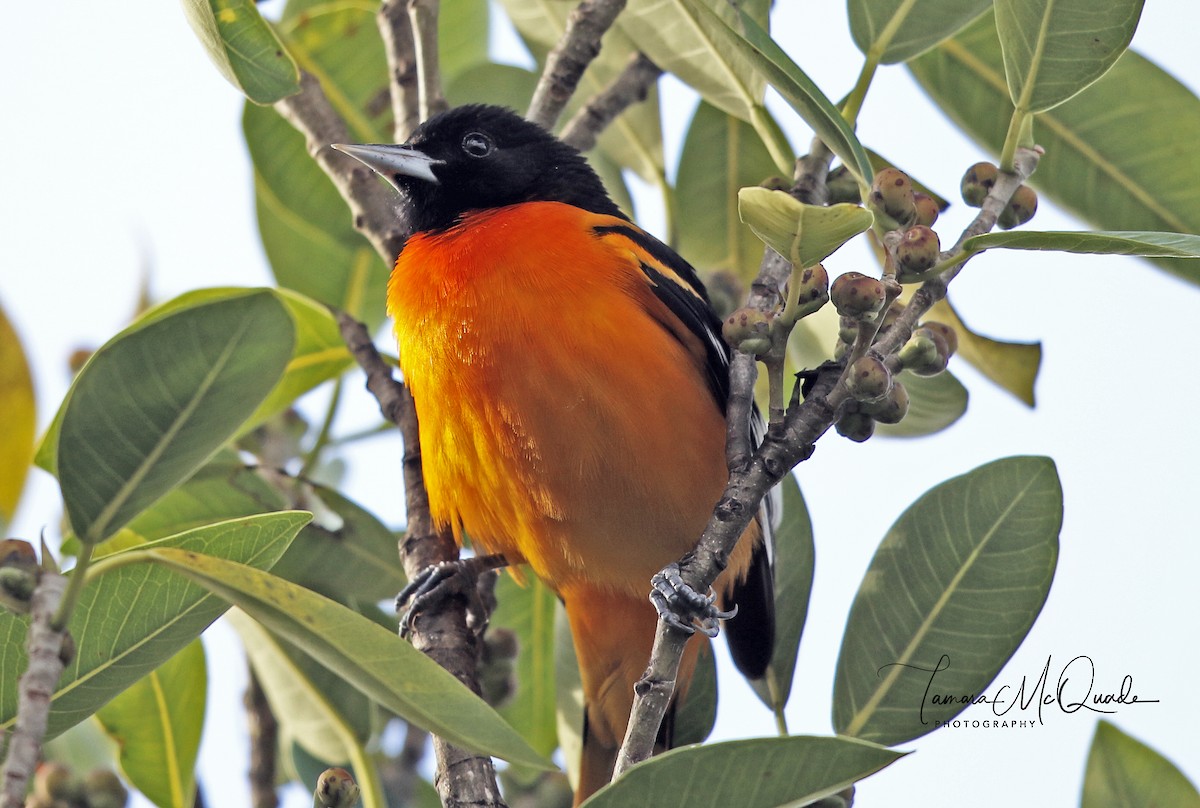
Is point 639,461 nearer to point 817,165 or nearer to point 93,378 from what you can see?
point 817,165

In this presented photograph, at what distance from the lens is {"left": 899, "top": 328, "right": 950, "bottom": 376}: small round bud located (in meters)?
2.16

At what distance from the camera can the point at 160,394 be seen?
1982 millimetres

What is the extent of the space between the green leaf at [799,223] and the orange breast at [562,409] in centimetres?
120

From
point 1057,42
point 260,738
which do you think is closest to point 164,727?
point 260,738

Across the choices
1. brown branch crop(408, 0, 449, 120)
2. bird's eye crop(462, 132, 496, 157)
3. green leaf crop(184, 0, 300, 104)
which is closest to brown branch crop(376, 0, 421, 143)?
brown branch crop(408, 0, 449, 120)

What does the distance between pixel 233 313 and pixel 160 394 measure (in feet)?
0.70

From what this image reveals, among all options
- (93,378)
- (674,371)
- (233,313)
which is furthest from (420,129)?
(93,378)

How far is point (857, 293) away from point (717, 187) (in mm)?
2073

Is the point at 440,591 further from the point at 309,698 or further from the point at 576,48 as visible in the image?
the point at 576,48

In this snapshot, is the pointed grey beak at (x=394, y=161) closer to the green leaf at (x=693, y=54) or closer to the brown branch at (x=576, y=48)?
the brown branch at (x=576, y=48)

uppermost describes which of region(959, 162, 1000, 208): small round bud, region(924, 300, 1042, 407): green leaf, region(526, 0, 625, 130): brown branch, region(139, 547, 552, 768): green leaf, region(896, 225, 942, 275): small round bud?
region(526, 0, 625, 130): brown branch

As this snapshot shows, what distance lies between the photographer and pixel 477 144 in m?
4.05

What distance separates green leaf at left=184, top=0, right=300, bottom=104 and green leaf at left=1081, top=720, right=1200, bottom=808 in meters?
2.17

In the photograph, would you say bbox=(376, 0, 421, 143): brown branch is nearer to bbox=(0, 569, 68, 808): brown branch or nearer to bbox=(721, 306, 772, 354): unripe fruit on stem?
bbox=(721, 306, 772, 354): unripe fruit on stem
